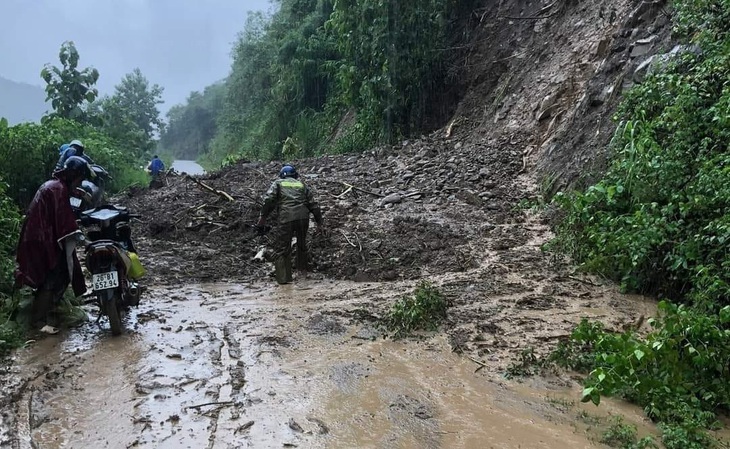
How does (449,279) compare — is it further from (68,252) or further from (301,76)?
(301,76)

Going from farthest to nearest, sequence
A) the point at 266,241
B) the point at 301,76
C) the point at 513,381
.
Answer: the point at 301,76 → the point at 266,241 → the point at 513,381

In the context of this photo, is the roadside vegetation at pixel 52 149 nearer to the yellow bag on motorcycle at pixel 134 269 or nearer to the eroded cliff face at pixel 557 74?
the yellow bag on motorcycle at pixel 134 269

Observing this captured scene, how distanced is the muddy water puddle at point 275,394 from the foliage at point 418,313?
194mm

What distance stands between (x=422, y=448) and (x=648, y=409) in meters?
1.39

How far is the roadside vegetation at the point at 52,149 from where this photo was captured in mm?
4953

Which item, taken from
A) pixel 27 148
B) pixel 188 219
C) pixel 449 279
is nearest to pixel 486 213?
pixel 449 279

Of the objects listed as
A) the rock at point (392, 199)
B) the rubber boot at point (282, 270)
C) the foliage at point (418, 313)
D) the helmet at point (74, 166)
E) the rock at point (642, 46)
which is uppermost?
the rock at point (642, 46)

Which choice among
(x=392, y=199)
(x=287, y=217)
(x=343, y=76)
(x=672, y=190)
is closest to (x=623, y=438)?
(x=672, y=190)

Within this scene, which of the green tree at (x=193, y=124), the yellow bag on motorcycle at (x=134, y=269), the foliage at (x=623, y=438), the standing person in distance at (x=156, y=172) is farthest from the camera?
the green tree at (x=193, y=124)

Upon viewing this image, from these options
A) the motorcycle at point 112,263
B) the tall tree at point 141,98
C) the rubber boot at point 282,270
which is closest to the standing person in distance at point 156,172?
the rubber boot at point 282,270

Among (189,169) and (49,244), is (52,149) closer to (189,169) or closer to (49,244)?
(49,244)

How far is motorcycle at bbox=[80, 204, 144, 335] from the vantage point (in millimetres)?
4766

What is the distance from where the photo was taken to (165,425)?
10.6 feet

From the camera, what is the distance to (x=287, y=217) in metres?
7.27
